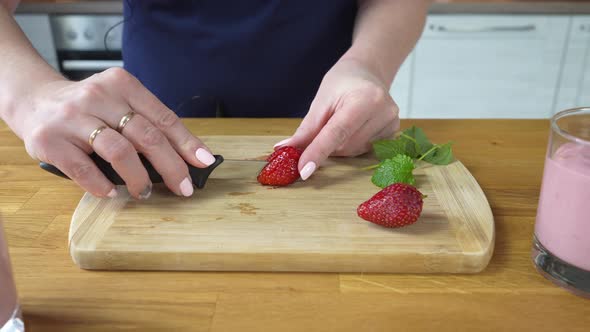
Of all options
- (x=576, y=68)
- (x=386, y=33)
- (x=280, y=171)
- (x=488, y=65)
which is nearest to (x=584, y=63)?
(x=576, y=68)

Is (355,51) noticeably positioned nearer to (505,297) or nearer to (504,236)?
(504,236)

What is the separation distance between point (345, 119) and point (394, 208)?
24cm

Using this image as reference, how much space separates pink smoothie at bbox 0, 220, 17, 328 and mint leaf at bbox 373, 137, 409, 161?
0.58 meters

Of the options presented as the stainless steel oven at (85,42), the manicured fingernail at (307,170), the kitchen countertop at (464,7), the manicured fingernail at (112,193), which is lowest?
the stainless steel oven at (85,42)

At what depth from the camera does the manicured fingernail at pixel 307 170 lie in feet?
2.60

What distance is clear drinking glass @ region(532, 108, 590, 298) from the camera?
1.80 ft

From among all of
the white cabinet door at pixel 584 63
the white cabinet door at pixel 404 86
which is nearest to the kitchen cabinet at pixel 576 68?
the white cabinet door at pixel 584 63

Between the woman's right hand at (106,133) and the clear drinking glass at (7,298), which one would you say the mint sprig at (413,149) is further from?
the clear drinking glass at (7,298)

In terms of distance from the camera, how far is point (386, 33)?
1040 millimetres

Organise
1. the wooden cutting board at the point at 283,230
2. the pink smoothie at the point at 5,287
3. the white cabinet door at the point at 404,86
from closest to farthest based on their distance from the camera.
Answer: the pink smoothie at the point at 5,287 → the wooden cutting board at the point at 283,230 → the white cabinet door at the point at 404,86

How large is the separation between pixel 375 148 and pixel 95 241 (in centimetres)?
47

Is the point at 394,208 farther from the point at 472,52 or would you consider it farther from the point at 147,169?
the point at 472,52

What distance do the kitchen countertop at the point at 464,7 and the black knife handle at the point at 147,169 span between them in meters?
1.61

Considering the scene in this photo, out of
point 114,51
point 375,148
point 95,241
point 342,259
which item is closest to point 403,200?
point 342,259
